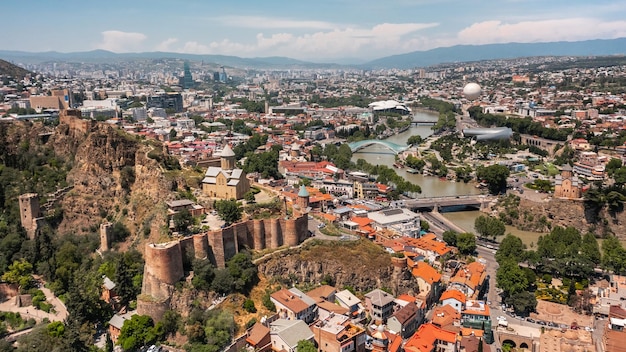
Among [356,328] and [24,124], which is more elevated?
[24,124]

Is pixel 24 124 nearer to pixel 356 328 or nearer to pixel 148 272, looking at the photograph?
pixel 148 272

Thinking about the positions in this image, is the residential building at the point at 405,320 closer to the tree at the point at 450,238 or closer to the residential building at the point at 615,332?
the residential building at the point at 615,332

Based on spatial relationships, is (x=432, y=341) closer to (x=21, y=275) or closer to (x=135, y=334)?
(x=135, y=334)

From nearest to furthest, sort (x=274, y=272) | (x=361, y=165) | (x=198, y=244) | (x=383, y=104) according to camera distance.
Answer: (x=198, y=244) < (x=274, y=272) < (x=361, y=165) < (x=383, y=104)

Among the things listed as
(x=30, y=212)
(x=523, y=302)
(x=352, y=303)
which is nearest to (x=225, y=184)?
(x=30, y=212)

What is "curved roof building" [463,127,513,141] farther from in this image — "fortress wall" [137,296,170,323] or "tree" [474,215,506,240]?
"fortress wall" [137,296,170,323]

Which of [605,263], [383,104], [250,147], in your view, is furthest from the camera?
[383,104]

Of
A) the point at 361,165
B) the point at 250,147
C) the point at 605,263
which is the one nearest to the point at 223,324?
the point at 605,263

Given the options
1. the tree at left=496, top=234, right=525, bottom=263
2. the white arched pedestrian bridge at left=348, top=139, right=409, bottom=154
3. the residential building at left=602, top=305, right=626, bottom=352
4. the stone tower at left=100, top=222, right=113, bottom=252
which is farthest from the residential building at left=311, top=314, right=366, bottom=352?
the white arched pedestrian bridge at left=348, top=139, right=409, bottom=154
